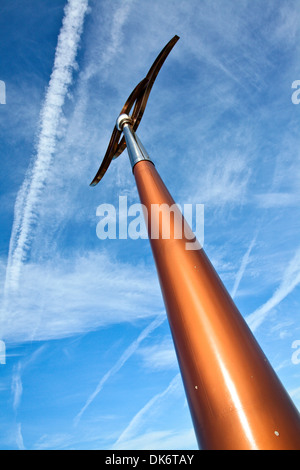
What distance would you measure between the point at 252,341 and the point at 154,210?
272cm

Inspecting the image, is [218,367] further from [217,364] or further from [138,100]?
[138,100]

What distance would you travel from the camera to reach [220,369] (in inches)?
96.9

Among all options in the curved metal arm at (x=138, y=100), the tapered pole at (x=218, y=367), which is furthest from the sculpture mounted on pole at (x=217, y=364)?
the curved metal arm at (x=138, y=100)

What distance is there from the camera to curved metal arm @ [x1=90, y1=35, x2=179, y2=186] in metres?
9.70

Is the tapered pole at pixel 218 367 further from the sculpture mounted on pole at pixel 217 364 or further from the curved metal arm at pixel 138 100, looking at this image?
the curved metal arm at pixel 138 100

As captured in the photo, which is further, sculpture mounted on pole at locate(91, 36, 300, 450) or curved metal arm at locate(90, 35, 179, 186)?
curved metal arm at locate(90, 35, 179, 186)

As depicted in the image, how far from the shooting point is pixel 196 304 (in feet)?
9.99

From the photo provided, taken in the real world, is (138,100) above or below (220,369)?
above

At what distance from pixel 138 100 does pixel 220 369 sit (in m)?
11.1

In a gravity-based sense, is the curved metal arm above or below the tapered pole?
above

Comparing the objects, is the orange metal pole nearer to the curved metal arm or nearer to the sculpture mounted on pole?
the sculpture mounted on pole

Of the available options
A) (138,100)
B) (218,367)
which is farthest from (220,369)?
(138,100)

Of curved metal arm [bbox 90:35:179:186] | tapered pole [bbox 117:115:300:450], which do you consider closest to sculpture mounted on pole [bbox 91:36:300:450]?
tapered pole [bbox 117:115:300:450]
